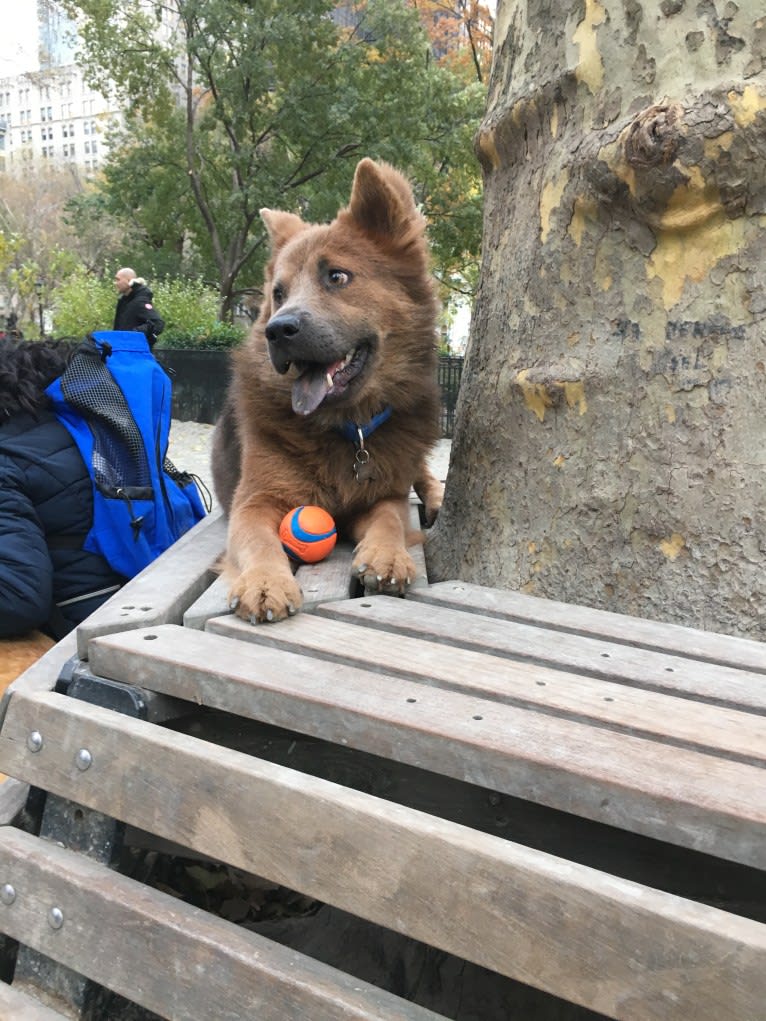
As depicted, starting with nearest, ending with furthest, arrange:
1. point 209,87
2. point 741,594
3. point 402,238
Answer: point 741,594, point 402,238, point 209,87

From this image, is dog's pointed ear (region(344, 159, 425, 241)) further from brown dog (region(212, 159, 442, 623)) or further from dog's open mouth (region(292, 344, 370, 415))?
dog's open mouth (region(292, 344, 370, 415))

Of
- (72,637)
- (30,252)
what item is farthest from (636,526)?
(30,252)

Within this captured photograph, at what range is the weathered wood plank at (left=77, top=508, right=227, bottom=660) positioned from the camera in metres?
2.12

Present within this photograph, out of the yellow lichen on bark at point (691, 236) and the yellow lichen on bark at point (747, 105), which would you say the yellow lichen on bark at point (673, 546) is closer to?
the yellow lichen on bark at point (691, 236)

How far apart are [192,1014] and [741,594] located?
166cm

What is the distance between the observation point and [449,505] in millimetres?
3193

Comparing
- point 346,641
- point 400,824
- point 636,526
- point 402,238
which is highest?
point 402,238

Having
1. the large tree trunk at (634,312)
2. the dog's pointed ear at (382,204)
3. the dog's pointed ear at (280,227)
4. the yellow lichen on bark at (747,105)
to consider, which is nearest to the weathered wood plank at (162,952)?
the large tree trunk at (634,312)

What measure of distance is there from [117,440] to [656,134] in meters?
2.19

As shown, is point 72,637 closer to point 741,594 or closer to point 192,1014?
point 192,1014

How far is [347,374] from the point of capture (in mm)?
3188

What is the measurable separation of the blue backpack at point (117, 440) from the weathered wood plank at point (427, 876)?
1460 mm

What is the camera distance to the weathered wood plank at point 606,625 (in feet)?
6.50

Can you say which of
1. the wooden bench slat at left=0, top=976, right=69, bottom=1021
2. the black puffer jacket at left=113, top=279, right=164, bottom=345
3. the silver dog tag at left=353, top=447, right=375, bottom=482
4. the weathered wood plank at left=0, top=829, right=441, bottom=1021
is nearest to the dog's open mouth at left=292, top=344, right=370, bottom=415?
the silver dog tag at left=353, top=447, right=375, bottom=482
